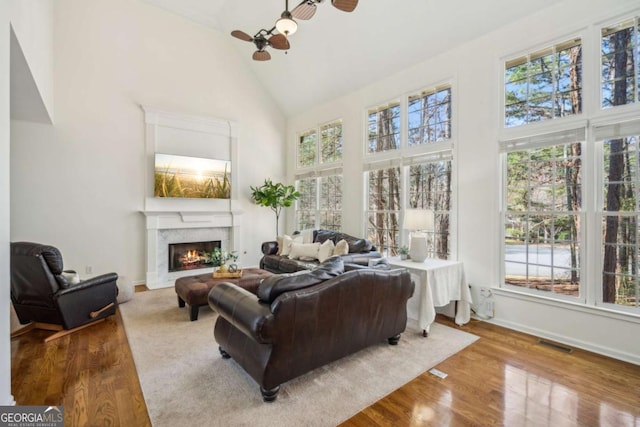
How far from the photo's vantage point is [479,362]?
9.11ft

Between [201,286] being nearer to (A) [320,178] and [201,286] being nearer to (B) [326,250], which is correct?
(B) [326,250]

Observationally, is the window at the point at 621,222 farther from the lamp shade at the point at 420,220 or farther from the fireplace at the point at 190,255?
the fireplace at the point at 190,255

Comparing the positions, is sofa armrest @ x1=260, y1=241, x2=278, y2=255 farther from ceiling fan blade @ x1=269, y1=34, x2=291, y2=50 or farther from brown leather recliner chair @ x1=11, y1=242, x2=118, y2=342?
ceiling fan blade @ x1=269, y1=34, x2=291, y2=50

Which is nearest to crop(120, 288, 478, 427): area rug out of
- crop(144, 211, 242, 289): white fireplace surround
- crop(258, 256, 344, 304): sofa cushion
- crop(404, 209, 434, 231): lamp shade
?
crop(258, 256, 344, 304): sofa cushion

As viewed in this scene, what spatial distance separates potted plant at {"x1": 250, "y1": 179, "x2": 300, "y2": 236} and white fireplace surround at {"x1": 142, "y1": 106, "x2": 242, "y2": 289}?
0.48 m

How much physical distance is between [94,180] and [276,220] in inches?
143

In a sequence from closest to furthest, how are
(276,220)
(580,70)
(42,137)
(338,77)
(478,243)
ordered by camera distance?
(580,70) < (478,243) < (42,137) < (338,77) < (276,220)

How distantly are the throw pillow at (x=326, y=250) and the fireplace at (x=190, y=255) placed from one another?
2141 millimetres

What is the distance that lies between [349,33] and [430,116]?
1908 millimetres

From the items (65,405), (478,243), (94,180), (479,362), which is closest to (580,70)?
(478,243)

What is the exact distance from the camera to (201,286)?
12.4 feet

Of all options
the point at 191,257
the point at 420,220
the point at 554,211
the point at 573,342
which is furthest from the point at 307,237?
the point at 573,342

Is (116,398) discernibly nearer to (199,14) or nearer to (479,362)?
(479,362)

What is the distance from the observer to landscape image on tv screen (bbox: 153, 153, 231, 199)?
5.52 metres
